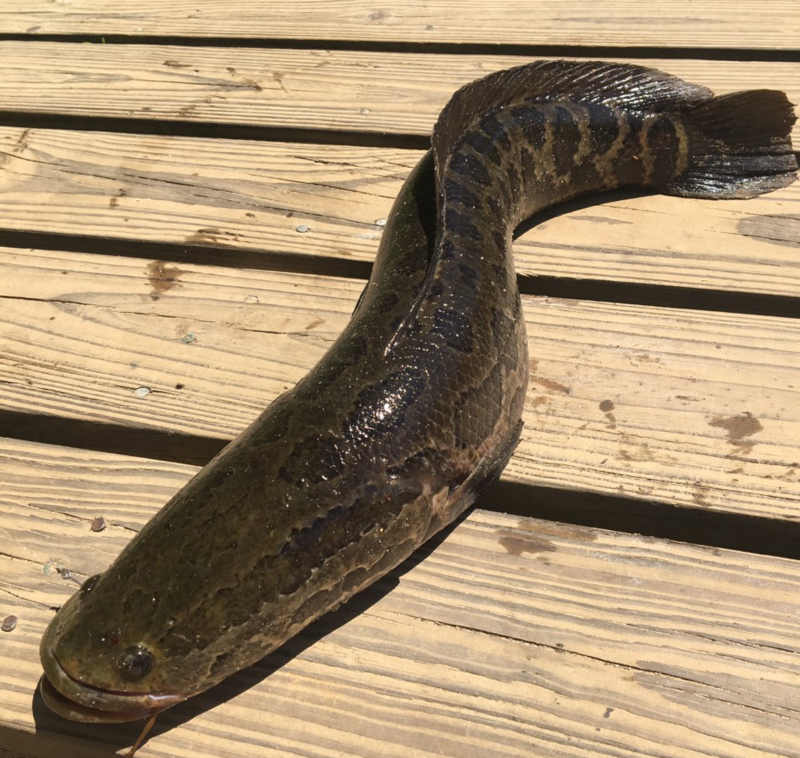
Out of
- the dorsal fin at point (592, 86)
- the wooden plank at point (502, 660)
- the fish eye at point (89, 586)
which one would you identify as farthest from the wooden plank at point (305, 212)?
the fish eye at point (89, 586)

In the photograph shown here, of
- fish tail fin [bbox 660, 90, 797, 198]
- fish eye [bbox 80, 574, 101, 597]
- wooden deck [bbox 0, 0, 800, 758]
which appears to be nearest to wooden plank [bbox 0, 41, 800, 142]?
wooden deck [bbox 0, 0, 800, 758]

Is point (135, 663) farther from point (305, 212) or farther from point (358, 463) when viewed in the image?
point (305, 212)

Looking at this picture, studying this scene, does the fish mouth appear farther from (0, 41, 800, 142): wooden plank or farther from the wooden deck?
(0, 41, 800, 142): wooden plank

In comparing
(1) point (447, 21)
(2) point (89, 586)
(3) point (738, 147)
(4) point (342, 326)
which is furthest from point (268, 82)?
(2) point (89, 586)

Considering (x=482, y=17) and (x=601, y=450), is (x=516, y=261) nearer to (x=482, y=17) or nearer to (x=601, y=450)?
(x=601, y=450)

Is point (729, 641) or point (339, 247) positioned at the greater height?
point (339, 247)

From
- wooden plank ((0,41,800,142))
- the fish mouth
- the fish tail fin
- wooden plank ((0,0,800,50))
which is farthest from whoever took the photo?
wooden plank ((0,0,800,50))

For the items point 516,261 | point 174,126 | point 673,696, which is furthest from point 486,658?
point 174,126
